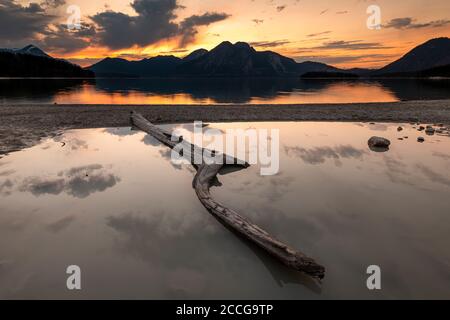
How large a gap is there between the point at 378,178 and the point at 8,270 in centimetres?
1035

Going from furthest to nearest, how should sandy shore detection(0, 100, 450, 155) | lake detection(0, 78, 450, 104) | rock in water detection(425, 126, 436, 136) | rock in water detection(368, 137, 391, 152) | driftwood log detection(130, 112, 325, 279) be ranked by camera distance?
lake detection(0, 78, 450, 104), sandy shore detection(0, 100, 450, 155), rock in water detection(425, 126, 436, 136), rock in water detection(368, 137, 391, 152), driftwood log detection(130, 112, 325, 279)

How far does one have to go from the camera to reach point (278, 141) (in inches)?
639

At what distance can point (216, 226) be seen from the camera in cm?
720

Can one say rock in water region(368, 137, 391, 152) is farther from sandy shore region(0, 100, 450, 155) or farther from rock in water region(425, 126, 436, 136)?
sandy shore region(0, 100, 450, 155)

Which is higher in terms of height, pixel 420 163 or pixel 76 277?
pixel 420 163

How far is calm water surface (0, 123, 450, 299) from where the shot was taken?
516 centimetres

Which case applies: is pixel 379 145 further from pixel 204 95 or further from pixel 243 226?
pixel 204 95

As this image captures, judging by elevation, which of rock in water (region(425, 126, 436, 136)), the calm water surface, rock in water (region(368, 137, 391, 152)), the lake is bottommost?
the calm water surface

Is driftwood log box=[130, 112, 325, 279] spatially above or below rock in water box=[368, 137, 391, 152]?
below

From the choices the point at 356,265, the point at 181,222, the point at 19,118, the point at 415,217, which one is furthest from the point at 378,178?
the point at 19,118

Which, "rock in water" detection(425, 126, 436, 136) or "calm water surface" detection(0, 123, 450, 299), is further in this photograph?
"rock in water" detection(425, 126, 436, 136)

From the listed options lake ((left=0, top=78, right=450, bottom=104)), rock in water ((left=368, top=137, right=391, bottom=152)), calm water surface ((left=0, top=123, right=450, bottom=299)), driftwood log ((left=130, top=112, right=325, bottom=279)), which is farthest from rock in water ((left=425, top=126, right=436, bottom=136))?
lake ((left=0, top=78, right=450, bottom=104))
